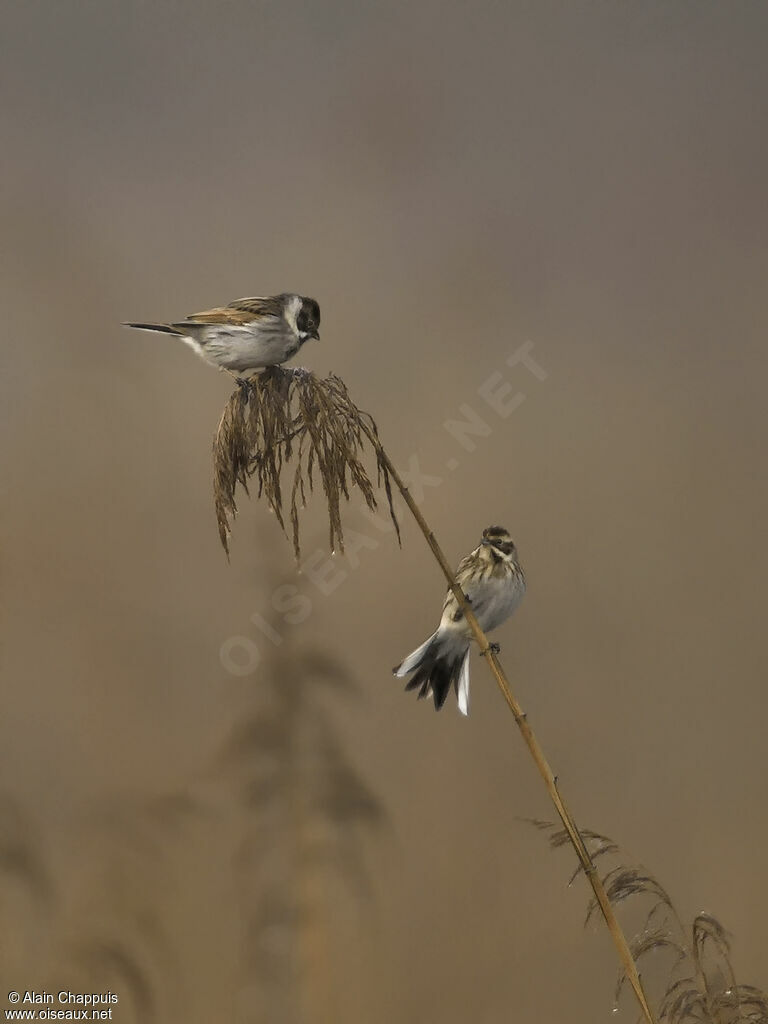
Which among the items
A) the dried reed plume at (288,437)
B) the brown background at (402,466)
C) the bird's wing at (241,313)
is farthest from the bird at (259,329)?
the brown background at (402,466)

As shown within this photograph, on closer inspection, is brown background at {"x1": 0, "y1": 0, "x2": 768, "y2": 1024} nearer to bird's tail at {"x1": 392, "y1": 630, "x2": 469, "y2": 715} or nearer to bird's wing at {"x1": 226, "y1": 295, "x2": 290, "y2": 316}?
bird's tail at {"x1": 392, "y1": 630, "x2": 469, "y2": 715}

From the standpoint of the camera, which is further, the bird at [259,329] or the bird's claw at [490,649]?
the bird at [259,329]

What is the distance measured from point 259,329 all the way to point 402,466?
2.24 feet

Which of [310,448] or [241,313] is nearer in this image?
[310,448]

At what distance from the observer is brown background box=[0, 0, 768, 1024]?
2.03m

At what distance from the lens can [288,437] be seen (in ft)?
3.79

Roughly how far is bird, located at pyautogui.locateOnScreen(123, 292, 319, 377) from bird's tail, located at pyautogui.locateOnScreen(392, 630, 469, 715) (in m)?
0.53

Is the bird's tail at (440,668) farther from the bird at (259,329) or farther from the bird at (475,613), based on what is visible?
the bird at (259,329)

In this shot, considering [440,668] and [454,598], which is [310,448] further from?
[440,668]

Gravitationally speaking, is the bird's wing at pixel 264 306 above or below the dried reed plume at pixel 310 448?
above

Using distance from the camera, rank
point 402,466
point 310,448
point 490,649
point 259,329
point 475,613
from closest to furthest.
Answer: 1. point 490,649
2. point 310,448
3. point 259,329
4. point 475,613
5. point 402,466

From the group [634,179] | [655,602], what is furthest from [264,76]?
[655,602]

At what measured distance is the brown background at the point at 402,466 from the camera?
6.66 ft

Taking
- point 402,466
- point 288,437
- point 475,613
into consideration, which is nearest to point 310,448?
point 288,437
